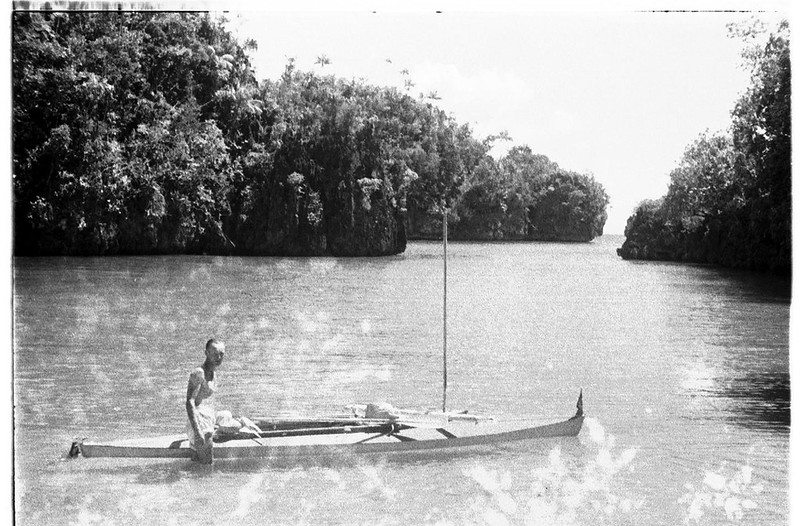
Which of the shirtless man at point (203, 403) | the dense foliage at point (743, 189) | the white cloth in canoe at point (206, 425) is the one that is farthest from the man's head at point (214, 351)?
the dense foliage at point (743, 189)

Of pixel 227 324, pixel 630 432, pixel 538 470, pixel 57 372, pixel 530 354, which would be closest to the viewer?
pixel 538 470

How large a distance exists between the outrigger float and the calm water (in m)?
0.08

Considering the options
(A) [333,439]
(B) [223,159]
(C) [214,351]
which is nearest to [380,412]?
(A) [333,439]

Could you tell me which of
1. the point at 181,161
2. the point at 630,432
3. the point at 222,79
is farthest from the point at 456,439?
the point at 222,79

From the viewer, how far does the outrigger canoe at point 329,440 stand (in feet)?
24.0

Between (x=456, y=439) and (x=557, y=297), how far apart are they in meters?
9.83

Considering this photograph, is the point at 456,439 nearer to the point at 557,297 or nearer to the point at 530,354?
the point at 530,354

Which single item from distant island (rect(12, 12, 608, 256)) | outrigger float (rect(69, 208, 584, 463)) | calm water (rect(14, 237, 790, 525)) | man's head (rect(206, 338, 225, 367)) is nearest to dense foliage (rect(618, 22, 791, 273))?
calm water (rect(14, 237, 790, 525))

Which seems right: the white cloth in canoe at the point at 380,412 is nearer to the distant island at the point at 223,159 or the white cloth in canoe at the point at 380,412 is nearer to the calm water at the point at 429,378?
the calm water at the point at 429,378

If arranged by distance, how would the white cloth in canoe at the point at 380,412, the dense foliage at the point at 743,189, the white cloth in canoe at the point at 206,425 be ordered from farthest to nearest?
the dense foliage at the point at 743,189 < the white cloth in canoe at the point at 380,412 < the white cloth in canoe at the point at 206,425

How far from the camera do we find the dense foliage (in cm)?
846

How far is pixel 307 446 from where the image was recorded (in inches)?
291

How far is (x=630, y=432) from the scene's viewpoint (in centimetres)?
861

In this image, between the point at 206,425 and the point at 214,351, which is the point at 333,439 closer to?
the point at 206,425
